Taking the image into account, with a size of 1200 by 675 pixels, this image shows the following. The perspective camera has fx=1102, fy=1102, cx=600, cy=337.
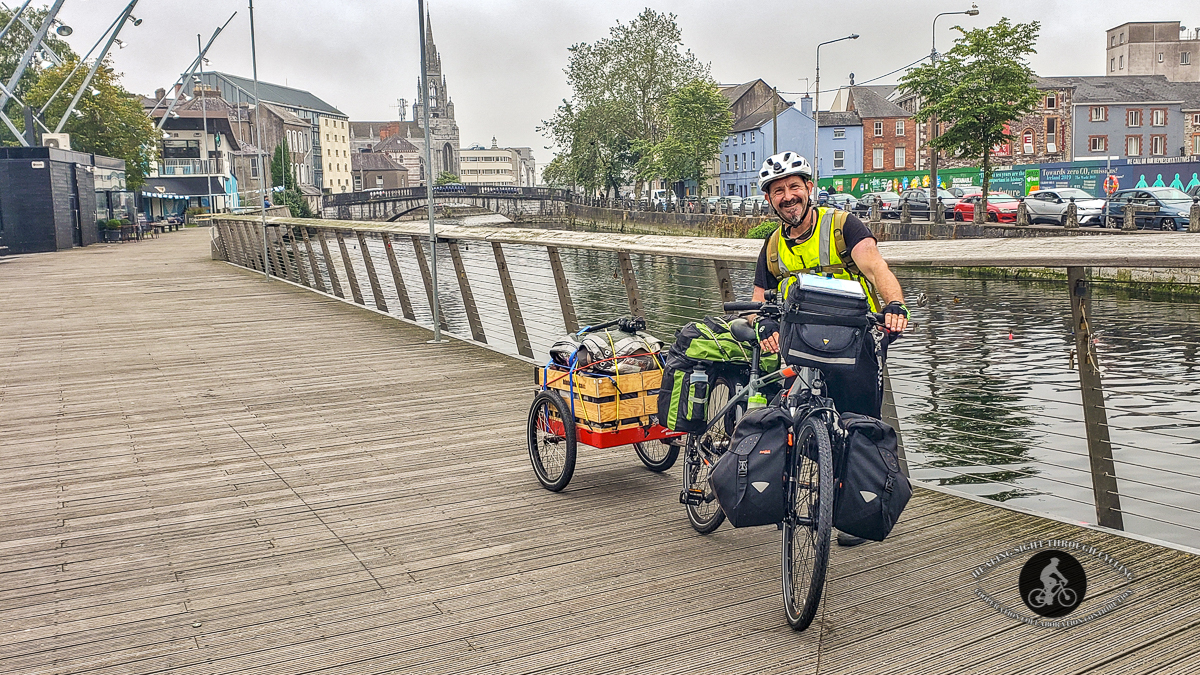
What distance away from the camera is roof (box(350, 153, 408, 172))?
169750 mm

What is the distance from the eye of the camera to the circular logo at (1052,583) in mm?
3719

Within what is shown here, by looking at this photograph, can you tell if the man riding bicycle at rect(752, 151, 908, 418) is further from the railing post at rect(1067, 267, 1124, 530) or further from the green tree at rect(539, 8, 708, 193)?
the green tree at rect(539, 8, 708, 193)

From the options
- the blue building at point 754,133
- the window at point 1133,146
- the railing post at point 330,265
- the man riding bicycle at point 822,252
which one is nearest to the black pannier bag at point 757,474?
the man riding bicycle at point 822,252

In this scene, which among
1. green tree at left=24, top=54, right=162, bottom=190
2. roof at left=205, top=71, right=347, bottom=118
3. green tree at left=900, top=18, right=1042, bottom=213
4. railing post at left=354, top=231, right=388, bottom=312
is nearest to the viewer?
railing post at left=354, top=231, right=388, bottom=312

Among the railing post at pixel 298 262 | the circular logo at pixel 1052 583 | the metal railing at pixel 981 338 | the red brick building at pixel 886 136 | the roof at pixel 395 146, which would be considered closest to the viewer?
the circular logo at pixel 1052 583

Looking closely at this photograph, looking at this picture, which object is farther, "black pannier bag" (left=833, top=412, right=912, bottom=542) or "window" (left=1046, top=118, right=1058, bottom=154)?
"window" (left=1046, top=118, right=1058, bottom=154)

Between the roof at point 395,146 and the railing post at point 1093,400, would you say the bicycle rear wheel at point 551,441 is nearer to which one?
the railing post at point 1093,400

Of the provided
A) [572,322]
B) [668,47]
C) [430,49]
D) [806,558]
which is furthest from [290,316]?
[430,49]

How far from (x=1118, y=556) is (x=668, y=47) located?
2958 inches

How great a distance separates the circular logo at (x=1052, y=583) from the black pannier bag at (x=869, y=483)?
72cm

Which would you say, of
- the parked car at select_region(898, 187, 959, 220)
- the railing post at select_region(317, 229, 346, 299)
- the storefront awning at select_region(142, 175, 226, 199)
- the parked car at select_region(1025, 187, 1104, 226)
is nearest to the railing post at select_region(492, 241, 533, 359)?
the railing post at select_region(317, 229, 346, 299)

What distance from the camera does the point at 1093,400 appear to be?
4559 millimetres

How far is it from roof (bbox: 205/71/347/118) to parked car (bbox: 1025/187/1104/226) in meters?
115

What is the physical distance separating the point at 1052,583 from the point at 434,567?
7.56 feet
